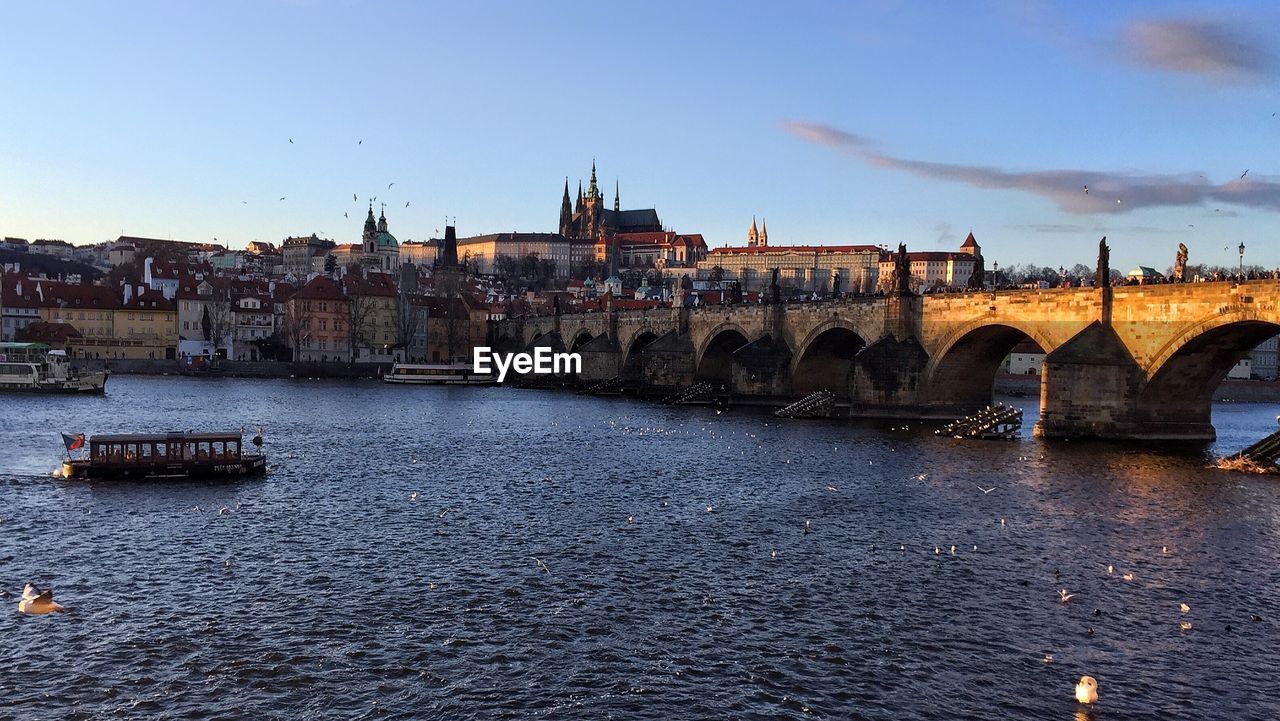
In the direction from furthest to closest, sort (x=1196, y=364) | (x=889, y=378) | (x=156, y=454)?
(x=889, y=378) → (x=1196, y=364) → (x=156, y=454)

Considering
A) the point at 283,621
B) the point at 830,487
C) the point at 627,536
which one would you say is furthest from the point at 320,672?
the point at 830,487

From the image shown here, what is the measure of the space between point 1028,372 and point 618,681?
119949 mm

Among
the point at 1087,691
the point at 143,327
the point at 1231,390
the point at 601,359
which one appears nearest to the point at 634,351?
the point at 601,359

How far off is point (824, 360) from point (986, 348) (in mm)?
17486

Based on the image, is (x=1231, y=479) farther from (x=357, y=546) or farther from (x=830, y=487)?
(x=357, y=546)

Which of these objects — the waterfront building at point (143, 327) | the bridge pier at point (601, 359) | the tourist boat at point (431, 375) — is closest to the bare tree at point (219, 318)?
the waterfront building at point (143, 327)

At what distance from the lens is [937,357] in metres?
68.8

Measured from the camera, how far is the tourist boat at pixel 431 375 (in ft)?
399

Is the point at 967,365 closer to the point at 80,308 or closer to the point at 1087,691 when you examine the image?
the point at 1087,691

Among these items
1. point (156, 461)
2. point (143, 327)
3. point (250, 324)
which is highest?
point (250, 324)

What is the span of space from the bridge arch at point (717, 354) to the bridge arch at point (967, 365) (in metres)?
27.2

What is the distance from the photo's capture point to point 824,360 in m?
85.2

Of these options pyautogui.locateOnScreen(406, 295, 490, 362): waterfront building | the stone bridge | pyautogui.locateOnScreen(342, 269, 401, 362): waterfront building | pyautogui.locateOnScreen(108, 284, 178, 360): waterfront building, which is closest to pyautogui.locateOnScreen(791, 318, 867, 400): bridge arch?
the stone bridge

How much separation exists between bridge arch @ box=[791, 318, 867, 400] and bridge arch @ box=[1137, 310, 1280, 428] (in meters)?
27.9
